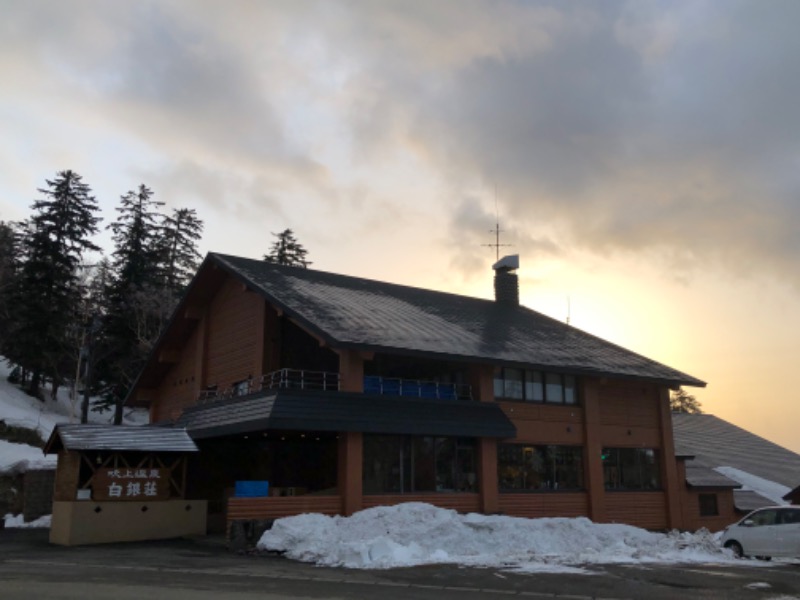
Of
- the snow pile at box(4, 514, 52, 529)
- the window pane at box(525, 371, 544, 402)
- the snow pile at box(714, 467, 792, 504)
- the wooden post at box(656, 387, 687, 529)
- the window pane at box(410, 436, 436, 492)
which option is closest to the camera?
the window pane at box(410, 436, 436, 492)

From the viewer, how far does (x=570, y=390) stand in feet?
95.6

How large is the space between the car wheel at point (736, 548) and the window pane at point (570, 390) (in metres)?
8.67

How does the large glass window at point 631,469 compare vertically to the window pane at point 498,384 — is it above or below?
below

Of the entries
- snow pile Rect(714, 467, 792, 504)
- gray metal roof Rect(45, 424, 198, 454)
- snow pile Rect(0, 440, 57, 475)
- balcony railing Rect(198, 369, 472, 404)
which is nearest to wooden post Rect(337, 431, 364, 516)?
balcony railing Rect(198, 369, 472, 404)

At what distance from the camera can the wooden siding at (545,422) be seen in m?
26.9

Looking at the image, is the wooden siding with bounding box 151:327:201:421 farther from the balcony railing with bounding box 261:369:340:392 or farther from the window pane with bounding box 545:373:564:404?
the window pane with bounding box 545:373:564:404

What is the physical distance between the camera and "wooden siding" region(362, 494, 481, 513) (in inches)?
891

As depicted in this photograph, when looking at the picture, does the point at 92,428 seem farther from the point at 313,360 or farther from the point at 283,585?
the point at 283,585

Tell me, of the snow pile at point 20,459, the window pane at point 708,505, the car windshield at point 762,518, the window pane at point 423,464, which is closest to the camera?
the car windshield at point 762,518

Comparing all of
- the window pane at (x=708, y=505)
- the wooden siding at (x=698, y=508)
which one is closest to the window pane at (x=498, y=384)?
the wooden siding at (x=698, y=508)

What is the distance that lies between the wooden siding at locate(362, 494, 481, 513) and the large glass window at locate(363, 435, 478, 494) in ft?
0.90

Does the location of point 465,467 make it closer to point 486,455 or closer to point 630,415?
point 486,455

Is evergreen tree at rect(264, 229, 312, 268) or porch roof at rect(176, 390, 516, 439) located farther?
evergreen tree at rect(264, 229, 312, 268)

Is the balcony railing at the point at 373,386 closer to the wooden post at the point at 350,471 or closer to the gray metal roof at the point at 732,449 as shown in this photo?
the wooden post at the point at 350,471
